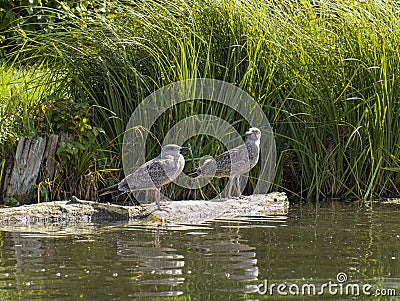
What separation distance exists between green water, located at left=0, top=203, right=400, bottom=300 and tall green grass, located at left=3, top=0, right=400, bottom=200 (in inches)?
62.7

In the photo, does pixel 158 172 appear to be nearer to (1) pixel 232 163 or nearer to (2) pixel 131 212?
(2) pixel 131 212

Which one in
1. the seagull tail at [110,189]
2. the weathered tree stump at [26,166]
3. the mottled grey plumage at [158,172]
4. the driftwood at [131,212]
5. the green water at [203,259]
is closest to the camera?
the green water at [203,259]

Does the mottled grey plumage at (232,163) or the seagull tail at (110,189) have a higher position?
the mottled grey plumage at (232,163)

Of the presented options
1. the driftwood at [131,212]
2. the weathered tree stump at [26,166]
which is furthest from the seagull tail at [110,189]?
the weathered tree stump at [26,166]

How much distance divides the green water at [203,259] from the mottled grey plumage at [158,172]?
2.52ft

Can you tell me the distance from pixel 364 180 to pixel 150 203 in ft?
8.84

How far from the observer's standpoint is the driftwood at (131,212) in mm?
7664

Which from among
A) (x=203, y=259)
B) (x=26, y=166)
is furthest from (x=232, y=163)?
(x=203, y=259)

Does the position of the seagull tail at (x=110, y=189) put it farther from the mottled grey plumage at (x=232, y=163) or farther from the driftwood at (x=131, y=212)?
the mottled grey plumage at (x=232, y=163)

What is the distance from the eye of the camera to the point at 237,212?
845cm

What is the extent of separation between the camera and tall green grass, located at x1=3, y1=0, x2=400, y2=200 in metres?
9.12

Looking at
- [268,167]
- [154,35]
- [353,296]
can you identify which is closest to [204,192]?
[268,167]

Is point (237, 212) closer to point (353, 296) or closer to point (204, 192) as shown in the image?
point (204, 192)

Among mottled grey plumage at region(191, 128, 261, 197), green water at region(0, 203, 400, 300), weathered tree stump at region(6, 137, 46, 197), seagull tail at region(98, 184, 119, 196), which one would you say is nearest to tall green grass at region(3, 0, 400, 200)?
mottled grey plumage at region(191, 128, 261, 197)
